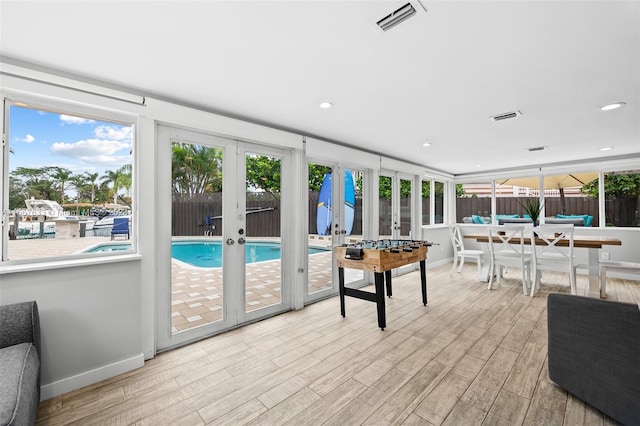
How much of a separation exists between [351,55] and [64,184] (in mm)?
2387

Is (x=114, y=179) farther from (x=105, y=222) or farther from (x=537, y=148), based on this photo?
(x=537, y=148)

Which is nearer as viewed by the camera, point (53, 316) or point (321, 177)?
point (53, 316)

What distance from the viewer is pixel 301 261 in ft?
12.3

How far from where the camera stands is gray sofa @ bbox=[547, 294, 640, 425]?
165 cm

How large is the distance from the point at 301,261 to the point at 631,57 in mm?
3392

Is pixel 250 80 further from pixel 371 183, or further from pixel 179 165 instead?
pixel 371 183

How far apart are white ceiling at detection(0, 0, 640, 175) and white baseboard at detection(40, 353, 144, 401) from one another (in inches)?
88.0

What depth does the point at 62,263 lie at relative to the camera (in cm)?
210

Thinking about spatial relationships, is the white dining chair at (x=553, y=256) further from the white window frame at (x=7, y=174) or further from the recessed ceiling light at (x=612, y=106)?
the white window frame at (x=7, y=174)

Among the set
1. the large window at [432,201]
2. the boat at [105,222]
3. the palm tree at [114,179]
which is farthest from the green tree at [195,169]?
the large window at [432,201]

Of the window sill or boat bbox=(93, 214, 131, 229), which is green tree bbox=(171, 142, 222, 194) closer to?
boat bbox=(93, 214, 131, 229)

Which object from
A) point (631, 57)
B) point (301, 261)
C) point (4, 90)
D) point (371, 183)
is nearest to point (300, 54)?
point (4, 90)

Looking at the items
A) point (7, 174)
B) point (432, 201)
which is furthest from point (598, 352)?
point (432, 201)

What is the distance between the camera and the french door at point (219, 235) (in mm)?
2736
